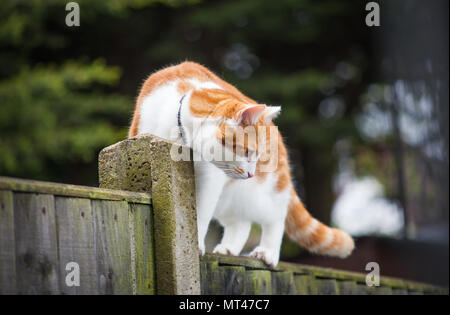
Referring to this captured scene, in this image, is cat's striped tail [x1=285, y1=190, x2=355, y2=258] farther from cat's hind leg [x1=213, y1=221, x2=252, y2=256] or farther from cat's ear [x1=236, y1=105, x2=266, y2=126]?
cat's ear [x1=236, y1=105, x2=266, y2=126]

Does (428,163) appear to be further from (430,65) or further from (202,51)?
(202,51)

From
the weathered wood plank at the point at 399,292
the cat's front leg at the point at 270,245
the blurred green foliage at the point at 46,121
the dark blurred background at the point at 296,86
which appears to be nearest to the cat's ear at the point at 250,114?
the cat's front leg at the point at 270,245

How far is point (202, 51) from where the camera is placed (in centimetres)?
723

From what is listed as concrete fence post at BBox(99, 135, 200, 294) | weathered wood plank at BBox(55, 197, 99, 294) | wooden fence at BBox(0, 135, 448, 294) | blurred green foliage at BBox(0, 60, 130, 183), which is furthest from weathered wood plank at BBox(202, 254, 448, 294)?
blurred green foliage at BBox(0, 60, 130, 183)

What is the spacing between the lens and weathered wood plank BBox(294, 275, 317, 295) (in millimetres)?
2568

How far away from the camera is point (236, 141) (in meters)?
2.08

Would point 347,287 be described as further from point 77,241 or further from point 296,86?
point 296,86

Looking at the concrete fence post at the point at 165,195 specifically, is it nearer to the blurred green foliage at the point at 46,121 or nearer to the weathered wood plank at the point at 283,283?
the weathered wood plank at the point at 283,283

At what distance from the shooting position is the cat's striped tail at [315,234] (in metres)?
2.83

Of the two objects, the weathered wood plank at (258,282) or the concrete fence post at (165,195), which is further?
the weathered wood plank at (258,282)

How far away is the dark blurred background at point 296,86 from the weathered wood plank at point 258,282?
8.46 feet

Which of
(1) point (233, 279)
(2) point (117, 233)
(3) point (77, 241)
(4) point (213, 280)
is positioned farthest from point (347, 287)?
(3) point (77, 241)

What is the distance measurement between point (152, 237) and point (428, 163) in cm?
375

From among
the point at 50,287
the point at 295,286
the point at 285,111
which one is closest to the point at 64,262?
the point at 50,287
